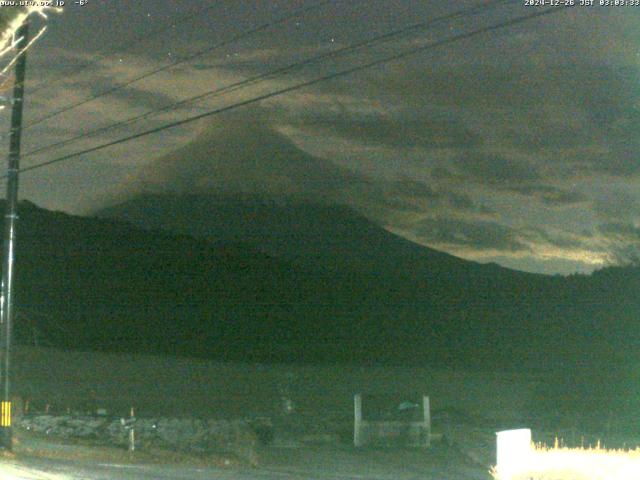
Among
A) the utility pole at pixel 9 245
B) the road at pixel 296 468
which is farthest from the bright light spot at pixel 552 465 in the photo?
the utility pole at pixel 9 245

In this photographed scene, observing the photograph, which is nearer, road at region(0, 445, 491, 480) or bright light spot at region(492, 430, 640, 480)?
bright light spot at region(492, 430, 640, 480)

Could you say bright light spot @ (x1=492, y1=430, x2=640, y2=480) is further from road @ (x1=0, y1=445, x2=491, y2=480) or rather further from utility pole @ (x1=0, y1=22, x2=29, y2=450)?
utility pole @ (x1=0, y1=22, x2=29, y2=450)

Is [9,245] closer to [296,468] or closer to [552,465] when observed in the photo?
[296,468]

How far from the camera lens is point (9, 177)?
20328 millimetres

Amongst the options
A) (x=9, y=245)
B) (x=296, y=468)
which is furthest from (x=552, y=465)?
(x=9, y=245)

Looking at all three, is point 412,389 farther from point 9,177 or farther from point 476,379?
point 9,177

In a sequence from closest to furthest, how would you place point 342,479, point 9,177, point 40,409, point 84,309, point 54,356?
point 342,479 → point 9,177 → point 40,409 → point 54,356 → point 84,309

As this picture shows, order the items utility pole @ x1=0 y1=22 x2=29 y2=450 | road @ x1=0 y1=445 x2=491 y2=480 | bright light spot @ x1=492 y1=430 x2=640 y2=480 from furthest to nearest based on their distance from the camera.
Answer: utility pole @ x1=0 y1=22 x2=29 y2=450, road @ x1=0 y1=445 x2=491 y2=480, bright light spot @ x1=492 y1=430 x2=640 y2=480

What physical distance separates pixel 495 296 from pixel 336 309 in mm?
11779

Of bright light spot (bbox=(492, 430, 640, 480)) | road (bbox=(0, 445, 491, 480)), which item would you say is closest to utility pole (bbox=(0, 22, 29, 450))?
road (bbox=(0, 445, 491, 480))

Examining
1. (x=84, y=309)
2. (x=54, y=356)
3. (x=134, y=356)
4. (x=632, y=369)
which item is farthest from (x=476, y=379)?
(x=84, y=309)

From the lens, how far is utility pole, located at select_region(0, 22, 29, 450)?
20.2m

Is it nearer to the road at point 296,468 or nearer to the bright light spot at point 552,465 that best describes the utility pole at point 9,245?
the road at point 296,468

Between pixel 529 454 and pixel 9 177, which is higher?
pixel 9 177
